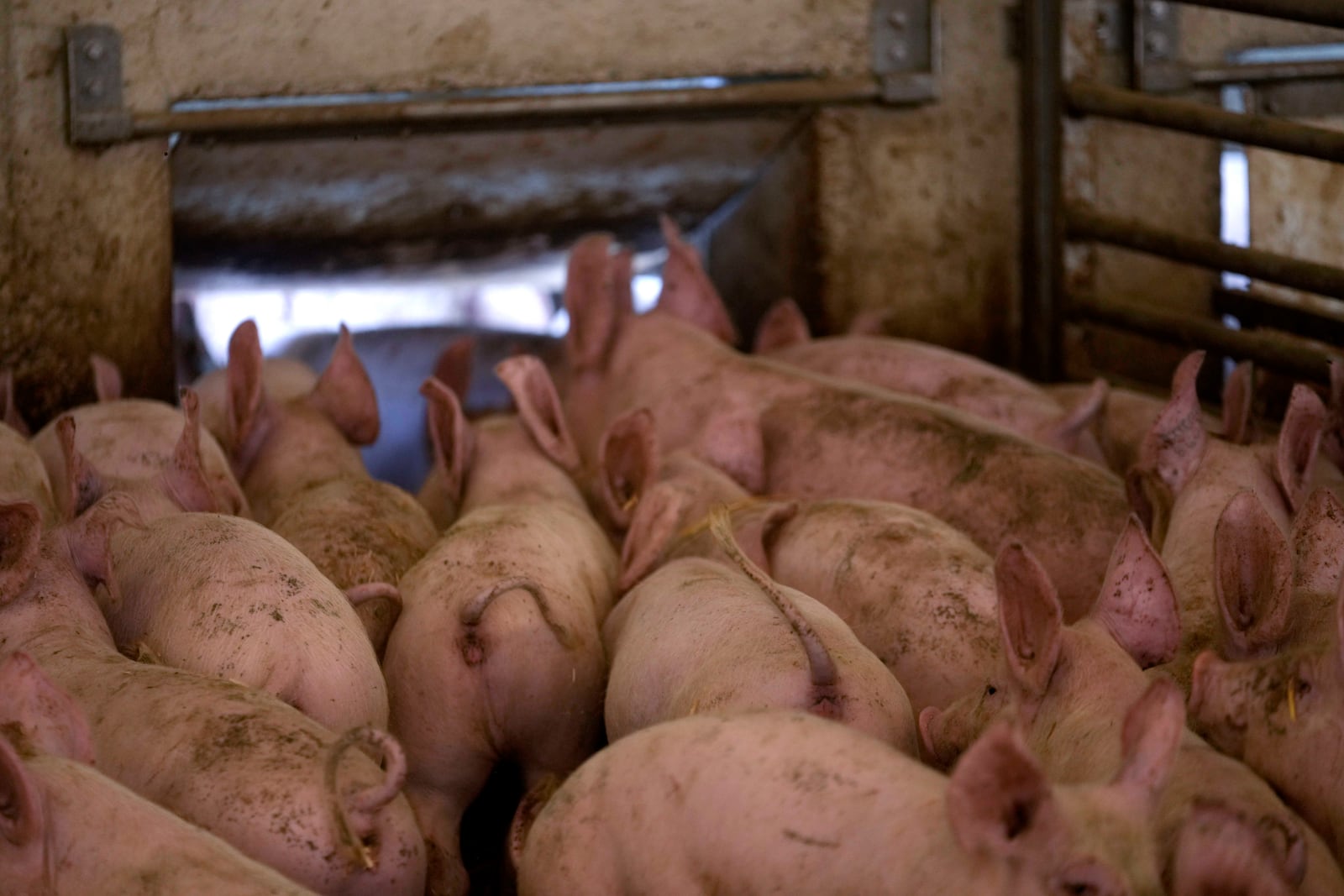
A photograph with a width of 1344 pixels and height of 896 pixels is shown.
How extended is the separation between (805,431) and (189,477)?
152 cm

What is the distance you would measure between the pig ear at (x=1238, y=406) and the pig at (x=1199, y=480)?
11cm

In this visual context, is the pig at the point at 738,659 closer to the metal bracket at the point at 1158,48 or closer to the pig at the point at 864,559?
the pig at the point at 864,559

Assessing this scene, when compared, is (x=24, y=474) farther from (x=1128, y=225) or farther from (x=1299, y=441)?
(x=1128, y=225)

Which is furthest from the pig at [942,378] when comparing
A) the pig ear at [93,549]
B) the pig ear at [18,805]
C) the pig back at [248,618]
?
the pig ear at [18,805]

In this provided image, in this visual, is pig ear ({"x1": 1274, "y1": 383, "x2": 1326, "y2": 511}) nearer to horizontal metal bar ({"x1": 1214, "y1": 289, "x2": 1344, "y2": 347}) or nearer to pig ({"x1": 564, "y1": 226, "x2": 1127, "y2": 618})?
Result: pig ({"x1": 564, "y1": 226, "x2": 1127, "y2": 618})

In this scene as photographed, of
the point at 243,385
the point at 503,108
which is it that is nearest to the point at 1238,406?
the point at 503,108

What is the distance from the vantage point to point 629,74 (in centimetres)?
453

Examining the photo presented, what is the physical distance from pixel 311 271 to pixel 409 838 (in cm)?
387

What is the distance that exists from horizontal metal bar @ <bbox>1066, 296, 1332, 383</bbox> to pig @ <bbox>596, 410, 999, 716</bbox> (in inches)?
48.8

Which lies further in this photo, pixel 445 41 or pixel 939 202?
pixel 939 202

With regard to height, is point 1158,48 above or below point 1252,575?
above

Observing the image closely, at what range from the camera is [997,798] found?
1.75 metres

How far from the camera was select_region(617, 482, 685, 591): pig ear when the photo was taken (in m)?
3.31

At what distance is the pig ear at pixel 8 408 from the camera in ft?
12.4
